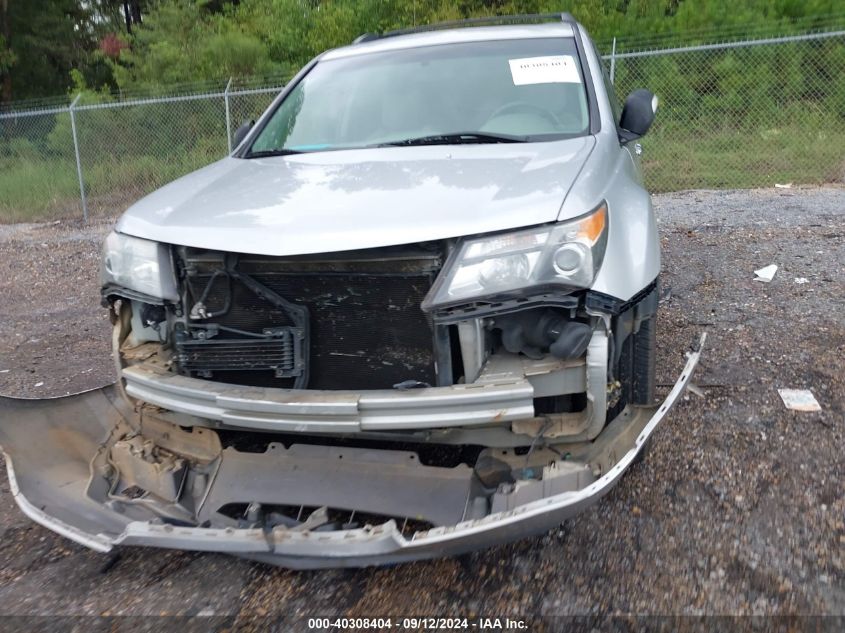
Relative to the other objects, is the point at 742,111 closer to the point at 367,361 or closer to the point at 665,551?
the point at 665,551

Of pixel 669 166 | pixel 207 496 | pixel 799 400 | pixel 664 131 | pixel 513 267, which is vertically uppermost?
pixel 513 267

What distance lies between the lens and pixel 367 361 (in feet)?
8.45

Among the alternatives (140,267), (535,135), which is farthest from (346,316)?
(535,135)

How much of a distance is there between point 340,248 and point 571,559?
1.43 meters

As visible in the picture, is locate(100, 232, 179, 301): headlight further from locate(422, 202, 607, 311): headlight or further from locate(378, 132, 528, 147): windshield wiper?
locate(378, 132, 528, 147): windshield wiper

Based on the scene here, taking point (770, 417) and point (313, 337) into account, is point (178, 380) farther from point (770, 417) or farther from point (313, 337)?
point (770, 417)

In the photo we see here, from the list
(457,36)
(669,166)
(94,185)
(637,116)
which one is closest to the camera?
(637,116)

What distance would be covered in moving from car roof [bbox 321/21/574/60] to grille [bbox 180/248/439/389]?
6.70ft

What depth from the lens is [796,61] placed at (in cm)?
1050

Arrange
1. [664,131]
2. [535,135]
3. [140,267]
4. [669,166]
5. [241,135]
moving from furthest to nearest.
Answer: [664,131]
[669,166]
[241,135]
[535,135]
[140,267]

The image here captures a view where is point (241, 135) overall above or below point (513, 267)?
above

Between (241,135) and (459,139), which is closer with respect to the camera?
(459,139)

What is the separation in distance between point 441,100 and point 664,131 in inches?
336

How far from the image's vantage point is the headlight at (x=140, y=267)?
264 cm
